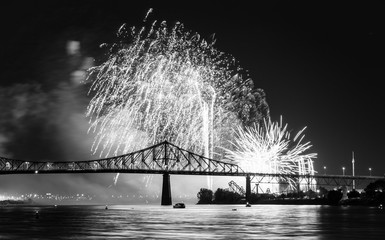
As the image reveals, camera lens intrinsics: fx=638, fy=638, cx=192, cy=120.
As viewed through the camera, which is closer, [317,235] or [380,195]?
[317,235]

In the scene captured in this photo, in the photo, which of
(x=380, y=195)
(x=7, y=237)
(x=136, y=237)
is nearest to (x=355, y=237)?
(x=136, y=237)

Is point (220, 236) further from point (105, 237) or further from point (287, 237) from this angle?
point (105, 237)

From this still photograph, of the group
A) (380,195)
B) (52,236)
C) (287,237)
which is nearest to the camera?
(287,237)

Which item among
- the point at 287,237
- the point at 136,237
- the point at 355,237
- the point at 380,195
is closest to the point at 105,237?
the point at 136,237

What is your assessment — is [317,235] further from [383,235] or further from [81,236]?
[81,236]

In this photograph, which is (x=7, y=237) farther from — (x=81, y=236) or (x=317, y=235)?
(x=317, y=235)

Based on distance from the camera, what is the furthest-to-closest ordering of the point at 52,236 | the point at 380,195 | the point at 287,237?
the point at 380,195 → the point at 52,236 → the point at 287,237

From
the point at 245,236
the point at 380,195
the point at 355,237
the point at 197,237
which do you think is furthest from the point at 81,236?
the point at 380,195

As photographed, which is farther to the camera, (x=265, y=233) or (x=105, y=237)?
(x=265, y=233)
